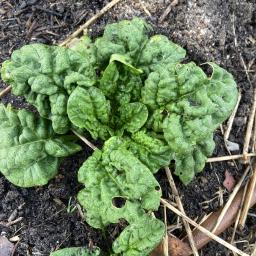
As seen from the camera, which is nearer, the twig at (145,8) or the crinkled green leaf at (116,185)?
the crinkled green leaf at (116,185)

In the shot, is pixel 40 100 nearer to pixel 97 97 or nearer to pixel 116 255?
pixel 97 97

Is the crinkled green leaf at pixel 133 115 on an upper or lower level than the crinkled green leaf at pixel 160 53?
lower

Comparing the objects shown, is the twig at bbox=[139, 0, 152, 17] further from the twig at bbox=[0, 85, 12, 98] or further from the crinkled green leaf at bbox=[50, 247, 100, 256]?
the crinkled green leaf at bbox=[50, 247, 100, 256]

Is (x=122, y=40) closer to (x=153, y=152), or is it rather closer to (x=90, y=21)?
(x=90, y=21)

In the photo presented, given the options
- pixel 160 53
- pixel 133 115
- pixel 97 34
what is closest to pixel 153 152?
pixel 133 115

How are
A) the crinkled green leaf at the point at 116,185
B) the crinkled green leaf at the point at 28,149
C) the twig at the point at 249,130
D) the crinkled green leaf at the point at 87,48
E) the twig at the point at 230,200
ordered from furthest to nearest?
the twig at the point at 249,130, the twig at the point at 230,200, the crinkled green leaf at the point at 87,48, the crinkled green leaf at the point at 28,149, the crinkled green leaf at the point at 116,185

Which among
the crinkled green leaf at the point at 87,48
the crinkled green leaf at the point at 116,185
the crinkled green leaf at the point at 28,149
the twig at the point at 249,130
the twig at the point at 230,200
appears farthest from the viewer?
the twig at the point at 249,130

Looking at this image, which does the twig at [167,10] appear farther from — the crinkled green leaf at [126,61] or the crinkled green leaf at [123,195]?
the crinkled green leaf at [123,195]

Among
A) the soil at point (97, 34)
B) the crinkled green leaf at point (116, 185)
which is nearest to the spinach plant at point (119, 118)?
the crinkled green leaf at point (116, 185)

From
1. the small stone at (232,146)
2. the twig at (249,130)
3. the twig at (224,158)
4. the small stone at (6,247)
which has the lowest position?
the small stone at (6,247)
